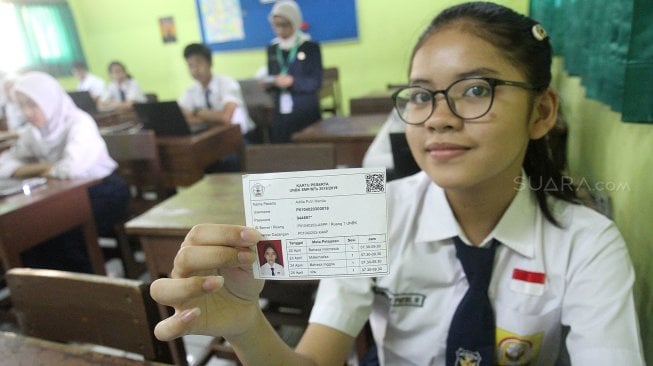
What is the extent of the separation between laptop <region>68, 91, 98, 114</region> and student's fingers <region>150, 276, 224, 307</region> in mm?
4834

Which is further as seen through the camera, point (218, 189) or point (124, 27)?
point (124, 27)

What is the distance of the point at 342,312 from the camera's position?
83 centimetres

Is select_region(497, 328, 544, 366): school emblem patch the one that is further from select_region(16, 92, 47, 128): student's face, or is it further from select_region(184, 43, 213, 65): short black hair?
select_region(184, 43, 213, 65): short black hair

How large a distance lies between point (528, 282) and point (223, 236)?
1.88 ft

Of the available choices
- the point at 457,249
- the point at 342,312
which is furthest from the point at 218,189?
the point at 457,249

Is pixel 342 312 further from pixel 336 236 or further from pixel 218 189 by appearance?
pixel 218 189

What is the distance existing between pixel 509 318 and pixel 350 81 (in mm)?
4987

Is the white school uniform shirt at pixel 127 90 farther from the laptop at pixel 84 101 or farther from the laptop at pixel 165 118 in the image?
the laptop at pixel 165 118

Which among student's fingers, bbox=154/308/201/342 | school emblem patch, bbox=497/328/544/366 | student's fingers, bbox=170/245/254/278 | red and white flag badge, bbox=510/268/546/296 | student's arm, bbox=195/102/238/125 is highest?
student's fingers, bbox=170/245/254/278

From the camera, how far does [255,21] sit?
5.59 meters

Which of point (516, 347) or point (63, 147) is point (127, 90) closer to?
point (63, 147)

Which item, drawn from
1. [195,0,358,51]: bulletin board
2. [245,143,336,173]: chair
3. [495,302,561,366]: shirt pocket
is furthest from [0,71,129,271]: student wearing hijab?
[195,0,358,51]: bulletin board

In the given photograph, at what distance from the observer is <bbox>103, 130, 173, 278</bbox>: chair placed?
235 centimetres

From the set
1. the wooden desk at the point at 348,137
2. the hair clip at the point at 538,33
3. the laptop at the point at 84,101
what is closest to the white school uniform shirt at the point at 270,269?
the hair clip at the point at 538,33
